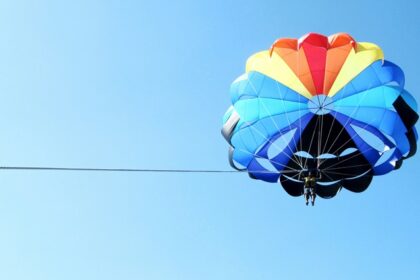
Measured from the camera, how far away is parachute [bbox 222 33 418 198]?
1376 cm

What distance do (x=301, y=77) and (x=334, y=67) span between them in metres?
0.77

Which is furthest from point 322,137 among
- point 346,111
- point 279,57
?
point 279,57

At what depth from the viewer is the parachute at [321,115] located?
1376 centimetres

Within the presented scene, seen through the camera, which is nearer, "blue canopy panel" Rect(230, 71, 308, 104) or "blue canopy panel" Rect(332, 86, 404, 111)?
"blue canopy panel" Rect(332, 86, 404, 111)

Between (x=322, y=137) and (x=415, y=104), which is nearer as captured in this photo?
(x=415, y=104)

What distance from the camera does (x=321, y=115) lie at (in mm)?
14836

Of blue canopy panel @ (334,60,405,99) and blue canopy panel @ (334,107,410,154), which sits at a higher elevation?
blue canopy panel @ (334,60,405,99)

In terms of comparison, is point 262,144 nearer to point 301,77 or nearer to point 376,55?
point 301,77

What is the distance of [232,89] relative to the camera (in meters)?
14.7

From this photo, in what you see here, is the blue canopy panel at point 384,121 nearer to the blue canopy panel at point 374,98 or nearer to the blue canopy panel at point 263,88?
the blue canopy panel at point 374,98

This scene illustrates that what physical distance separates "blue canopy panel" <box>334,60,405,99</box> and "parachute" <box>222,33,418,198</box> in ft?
0.07

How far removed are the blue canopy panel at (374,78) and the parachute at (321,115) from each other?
0.02 m

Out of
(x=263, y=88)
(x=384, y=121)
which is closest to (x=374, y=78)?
(x=384, y=121)

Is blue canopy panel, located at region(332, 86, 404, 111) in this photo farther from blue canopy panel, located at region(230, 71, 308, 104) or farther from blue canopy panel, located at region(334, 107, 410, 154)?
blue canopy panel, located at region(230, 71, 308, 104)
